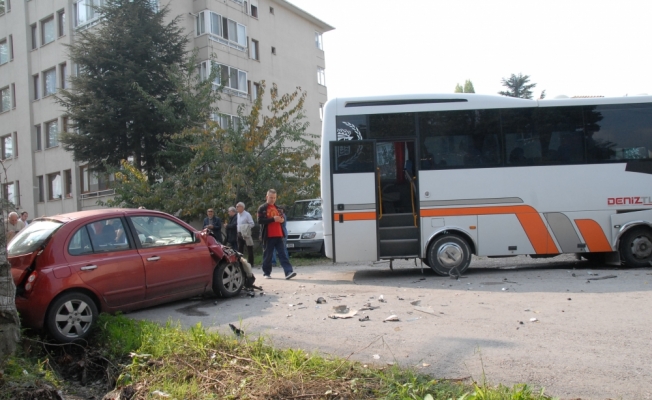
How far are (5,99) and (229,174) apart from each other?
27980 millimetres

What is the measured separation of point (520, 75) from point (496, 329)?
1800 inches

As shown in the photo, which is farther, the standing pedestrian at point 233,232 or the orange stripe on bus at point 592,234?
the standing pedestrian at point 233,232

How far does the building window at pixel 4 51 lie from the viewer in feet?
125

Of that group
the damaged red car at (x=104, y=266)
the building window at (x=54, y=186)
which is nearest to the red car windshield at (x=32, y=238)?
the damaged red car at (x=104, y=266)

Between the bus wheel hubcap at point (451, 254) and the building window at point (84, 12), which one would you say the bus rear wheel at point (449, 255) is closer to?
the bus wheel hubcap at point (451, 254)

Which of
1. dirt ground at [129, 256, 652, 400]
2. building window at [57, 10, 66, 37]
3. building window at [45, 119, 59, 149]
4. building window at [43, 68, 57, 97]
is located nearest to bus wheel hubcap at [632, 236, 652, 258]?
dirt ground at [129, 256, 652, 400]

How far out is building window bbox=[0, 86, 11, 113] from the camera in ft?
125

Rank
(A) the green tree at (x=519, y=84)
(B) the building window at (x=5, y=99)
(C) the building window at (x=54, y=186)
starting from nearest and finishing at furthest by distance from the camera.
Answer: (C) the building window at (x=54, y=186), (B) the building window at (x=5, y=99), (A) the green tree at (x=519, y=84)

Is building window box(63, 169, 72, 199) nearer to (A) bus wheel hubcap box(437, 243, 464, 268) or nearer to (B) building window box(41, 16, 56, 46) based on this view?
(B) building window box(41, 16, 56, 46)

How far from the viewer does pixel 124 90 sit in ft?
82.7

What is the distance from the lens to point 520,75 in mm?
48031

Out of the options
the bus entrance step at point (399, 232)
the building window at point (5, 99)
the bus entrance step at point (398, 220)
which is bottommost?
the bus entrance step at point (399, 232)

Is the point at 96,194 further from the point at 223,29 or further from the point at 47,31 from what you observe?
the point at 223,29

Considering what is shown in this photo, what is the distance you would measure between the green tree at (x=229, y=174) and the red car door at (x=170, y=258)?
32.0ft
